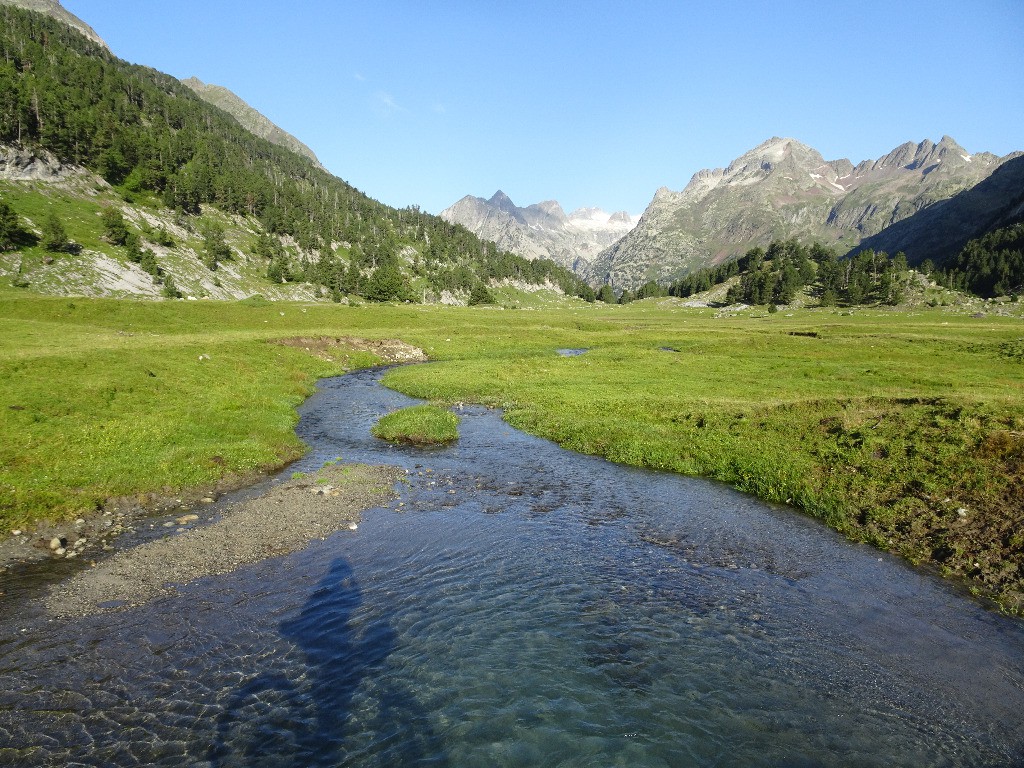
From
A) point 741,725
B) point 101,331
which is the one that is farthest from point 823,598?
point 101,331

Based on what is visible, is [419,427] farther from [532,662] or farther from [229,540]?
[532,662]

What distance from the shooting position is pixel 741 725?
10.8m

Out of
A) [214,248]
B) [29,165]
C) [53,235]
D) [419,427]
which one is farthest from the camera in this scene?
[214,248]

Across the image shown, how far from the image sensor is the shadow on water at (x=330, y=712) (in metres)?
9.88

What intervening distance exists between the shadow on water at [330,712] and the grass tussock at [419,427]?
20.4 metres

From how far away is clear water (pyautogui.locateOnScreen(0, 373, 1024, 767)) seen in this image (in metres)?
10.1

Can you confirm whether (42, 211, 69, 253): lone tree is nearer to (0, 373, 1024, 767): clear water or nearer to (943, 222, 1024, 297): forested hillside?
(0, 373, 1024, 767): clear water

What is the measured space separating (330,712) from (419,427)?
24.9 meters

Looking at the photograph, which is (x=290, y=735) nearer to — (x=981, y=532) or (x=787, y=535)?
(x=787, y=535)

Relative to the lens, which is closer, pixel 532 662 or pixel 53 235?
pixel 532 662

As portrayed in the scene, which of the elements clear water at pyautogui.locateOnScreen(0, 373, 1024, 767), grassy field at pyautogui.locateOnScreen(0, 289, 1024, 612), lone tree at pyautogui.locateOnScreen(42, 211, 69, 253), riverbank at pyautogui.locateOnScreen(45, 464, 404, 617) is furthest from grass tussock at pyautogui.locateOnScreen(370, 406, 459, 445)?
lone tree at pyautogui.locateOnScreen(42, 211, 69, 253)

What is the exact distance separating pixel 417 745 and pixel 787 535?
17366 millimetres

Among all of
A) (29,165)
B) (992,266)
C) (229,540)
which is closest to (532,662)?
(229,540)

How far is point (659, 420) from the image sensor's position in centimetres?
3631
